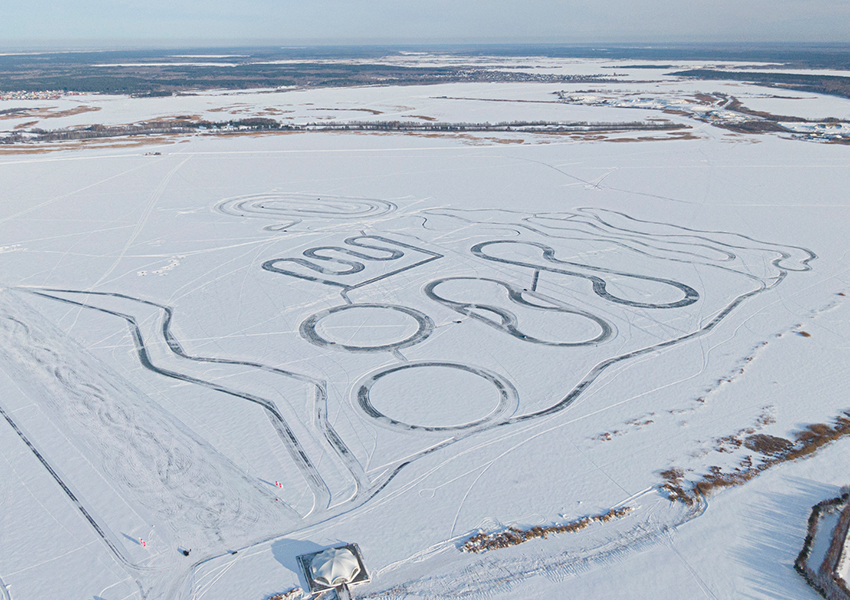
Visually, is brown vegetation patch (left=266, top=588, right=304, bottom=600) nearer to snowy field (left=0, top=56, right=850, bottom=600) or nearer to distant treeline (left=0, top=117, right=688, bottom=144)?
snowy field (left=0, top=56, right=850, bottom=600)

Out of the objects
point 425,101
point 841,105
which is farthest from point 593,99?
point 841,105

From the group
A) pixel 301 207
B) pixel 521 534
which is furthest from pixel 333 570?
pixel 301 207

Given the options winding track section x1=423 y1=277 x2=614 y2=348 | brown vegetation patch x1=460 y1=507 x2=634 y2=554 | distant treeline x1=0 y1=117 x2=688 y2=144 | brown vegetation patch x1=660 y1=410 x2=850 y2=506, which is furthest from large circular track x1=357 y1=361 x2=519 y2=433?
distant treeline x1=0 y1=117 x2=688 y2=144

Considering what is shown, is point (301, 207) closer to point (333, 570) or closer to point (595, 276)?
point (595, 276)

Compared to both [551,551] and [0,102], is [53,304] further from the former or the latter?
[0,102]

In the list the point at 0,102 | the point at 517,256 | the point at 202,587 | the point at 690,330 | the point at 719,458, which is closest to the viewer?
the point at 202,587

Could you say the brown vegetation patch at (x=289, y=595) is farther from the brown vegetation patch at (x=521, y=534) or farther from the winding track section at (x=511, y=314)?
the winding track section at (x=511, y=314)
